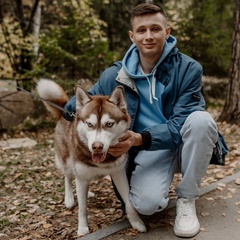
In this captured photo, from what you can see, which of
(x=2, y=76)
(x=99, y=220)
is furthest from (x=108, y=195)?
(x=2, y=76)

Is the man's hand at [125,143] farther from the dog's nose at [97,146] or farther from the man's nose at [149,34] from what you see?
the man's nose at [149,34]

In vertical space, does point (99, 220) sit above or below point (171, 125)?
below

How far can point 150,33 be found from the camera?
269 cm

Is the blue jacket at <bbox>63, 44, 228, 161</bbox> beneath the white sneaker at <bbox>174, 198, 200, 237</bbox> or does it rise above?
above

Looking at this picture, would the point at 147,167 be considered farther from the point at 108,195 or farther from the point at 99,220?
the point at 108,195

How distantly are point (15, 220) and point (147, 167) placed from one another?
1316mm

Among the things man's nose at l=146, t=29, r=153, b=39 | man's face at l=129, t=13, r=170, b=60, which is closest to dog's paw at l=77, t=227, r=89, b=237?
man's face at l=129, t=13, r=170, b=60

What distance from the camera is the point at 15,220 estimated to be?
3.02m

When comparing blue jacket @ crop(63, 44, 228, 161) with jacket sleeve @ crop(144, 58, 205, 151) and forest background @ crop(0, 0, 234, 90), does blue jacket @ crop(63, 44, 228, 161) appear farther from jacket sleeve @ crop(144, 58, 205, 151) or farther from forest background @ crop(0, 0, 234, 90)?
forest background @ crop(0, 0, 234, 90)

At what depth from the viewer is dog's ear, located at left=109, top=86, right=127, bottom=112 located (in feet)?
7.57

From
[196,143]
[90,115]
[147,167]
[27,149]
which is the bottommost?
[27,149]

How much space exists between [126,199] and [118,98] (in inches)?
33.1

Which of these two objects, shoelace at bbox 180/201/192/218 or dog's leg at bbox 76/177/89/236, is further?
dog's leg at bbox 76/177/89/236

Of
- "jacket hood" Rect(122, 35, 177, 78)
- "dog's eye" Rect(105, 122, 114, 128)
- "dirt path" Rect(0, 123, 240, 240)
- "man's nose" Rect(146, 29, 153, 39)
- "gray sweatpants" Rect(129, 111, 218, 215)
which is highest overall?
"man's nose" Rect(146, 29, 153, 39)
